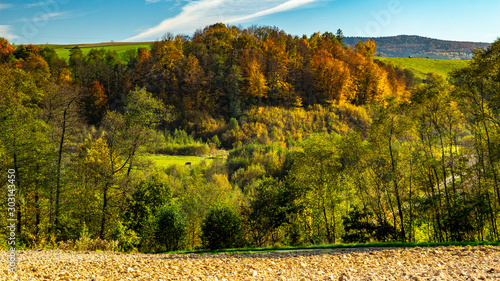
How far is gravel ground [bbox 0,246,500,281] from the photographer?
860 centimetres

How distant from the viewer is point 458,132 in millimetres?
19625

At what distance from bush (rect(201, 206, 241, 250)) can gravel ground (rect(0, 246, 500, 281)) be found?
9027mm

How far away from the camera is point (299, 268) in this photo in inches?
413

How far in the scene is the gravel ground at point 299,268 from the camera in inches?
339

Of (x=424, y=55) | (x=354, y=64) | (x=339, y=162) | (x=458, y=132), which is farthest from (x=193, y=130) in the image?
(x=424, y=55)

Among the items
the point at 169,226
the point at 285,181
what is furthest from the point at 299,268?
the point at 169,226

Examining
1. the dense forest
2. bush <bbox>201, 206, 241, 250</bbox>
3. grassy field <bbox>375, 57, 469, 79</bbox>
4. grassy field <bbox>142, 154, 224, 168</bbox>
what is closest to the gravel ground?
the dense forest

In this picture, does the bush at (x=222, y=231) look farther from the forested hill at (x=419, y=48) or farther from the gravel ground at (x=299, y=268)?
the forested hill at (x=419, y=48)

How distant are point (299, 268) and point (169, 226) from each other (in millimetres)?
13391

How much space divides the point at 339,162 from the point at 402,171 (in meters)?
4.37

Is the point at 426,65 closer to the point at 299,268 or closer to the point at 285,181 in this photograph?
the point at 285,181

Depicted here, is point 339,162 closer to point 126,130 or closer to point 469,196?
point 469,196

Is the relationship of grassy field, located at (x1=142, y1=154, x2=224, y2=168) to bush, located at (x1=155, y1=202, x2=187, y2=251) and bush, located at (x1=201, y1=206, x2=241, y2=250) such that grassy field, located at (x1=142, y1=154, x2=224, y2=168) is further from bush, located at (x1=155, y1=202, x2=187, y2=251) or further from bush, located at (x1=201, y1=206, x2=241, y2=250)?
bush, located at (x1=201, y1=206, x2=241, y2=250)

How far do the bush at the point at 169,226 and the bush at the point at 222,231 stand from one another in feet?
6.66
